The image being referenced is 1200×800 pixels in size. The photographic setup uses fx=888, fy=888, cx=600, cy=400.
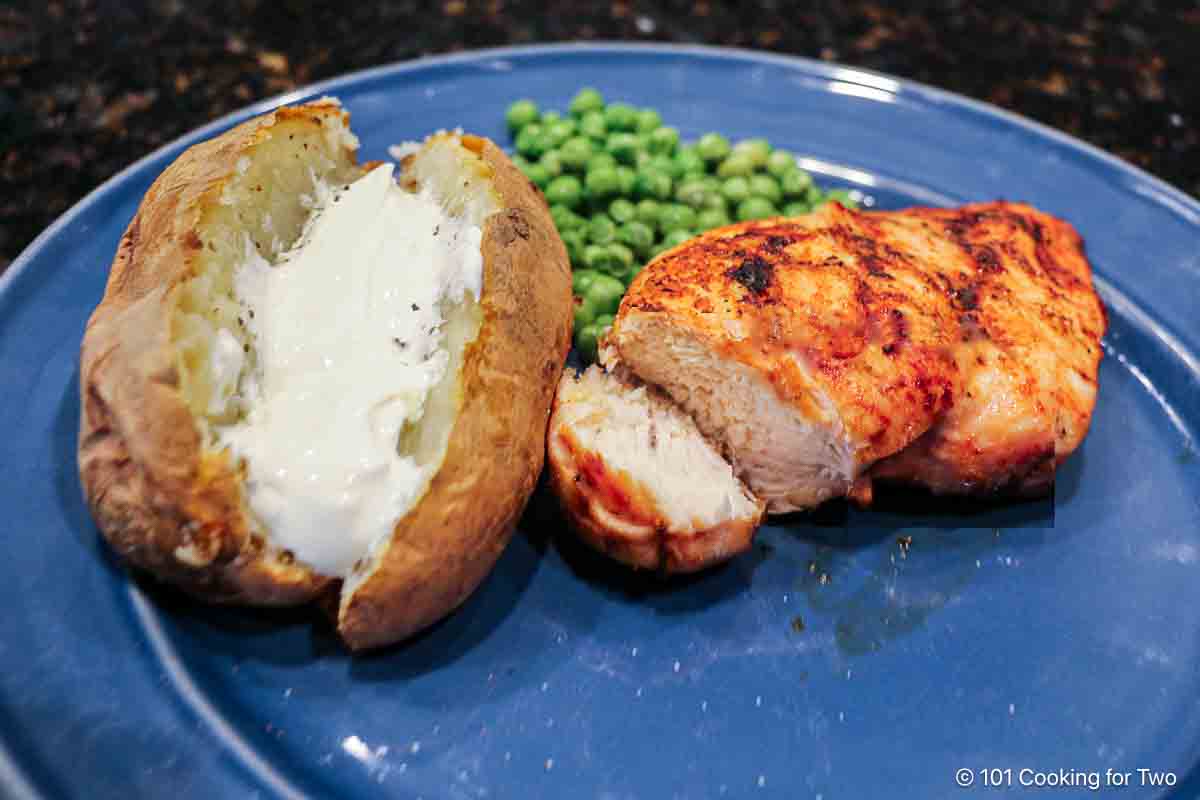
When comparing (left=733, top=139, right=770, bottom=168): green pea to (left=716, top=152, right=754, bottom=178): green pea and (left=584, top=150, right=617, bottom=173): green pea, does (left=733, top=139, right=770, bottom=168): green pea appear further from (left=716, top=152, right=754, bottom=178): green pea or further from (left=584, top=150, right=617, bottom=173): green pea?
(left=584, top=150, right=617, bottom=173): green pea

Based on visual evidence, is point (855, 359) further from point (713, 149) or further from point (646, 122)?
point (646, 122)

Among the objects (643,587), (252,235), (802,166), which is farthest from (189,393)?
(802,166)

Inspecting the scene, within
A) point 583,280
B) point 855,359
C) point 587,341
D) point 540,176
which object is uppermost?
point 855,359

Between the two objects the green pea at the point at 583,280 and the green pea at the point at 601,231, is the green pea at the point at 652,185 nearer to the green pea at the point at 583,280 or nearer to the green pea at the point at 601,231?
the green pea at the point at 601,231

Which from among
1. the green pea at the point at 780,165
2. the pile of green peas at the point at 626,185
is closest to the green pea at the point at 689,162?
the pile of green peas at the point at 626,185

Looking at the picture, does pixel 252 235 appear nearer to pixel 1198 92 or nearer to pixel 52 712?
pixel 52 712

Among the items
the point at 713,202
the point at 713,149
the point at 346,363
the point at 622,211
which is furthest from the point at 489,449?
the point at 713,149

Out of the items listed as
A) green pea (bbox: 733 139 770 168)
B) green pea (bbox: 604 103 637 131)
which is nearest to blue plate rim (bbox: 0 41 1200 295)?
green pea (bbox: 604 103 637 131)
